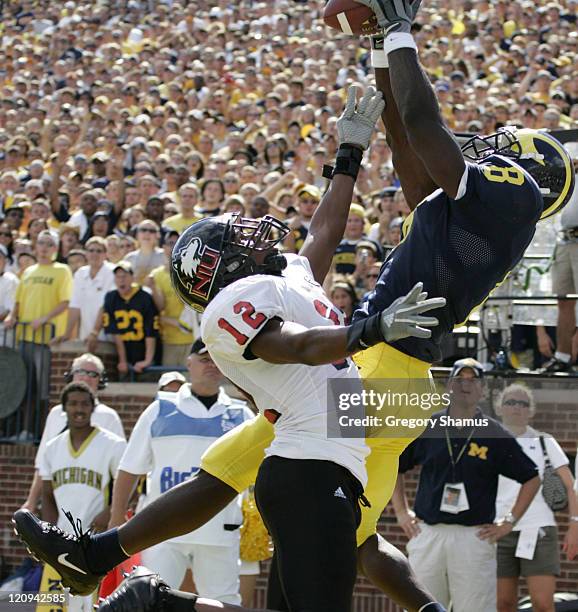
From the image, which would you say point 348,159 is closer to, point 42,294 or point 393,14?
point 393,14

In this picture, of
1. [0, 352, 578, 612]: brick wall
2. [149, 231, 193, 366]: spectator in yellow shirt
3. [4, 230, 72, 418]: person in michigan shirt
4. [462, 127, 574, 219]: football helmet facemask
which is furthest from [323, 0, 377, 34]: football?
[4, 230, 72, 418]: person in michigan shirt

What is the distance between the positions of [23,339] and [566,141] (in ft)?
17.6

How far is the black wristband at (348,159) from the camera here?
17.6 feet

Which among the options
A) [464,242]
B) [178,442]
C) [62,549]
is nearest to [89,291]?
[178,442]

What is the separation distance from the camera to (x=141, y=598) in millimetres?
4371

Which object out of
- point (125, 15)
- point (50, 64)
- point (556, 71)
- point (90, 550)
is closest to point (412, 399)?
point (90, 550)

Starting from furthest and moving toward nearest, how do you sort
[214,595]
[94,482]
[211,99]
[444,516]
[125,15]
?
[125,15] < [211,99] < [94,482] < [444,516] < [214,595]

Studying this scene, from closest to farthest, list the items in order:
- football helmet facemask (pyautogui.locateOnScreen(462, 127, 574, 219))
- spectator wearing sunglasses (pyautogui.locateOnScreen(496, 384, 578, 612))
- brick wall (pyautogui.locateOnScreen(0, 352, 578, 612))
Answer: football helmet facemask (pyautogui.locateOnScreen(462, 127, 574, 219))
spectator wearing sunglasses (pyautogui.locateOnScreen(496, 384, 578, 612))
brick wall (pyautogui.locateOnScreen(0, 352, 578, 612))

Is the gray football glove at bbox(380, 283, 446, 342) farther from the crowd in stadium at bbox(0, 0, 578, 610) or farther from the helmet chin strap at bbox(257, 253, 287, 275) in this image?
the crowd in stadium at bbox(0, 0, 578, 610)

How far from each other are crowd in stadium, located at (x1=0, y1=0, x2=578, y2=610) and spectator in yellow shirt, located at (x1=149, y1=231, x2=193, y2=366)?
0.01 metres

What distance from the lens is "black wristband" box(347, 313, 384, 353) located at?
3945mm

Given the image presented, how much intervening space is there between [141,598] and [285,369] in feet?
3.07

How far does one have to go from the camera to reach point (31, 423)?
1145 centimetres

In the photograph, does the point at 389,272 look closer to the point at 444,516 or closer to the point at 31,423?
the point at 444,516
